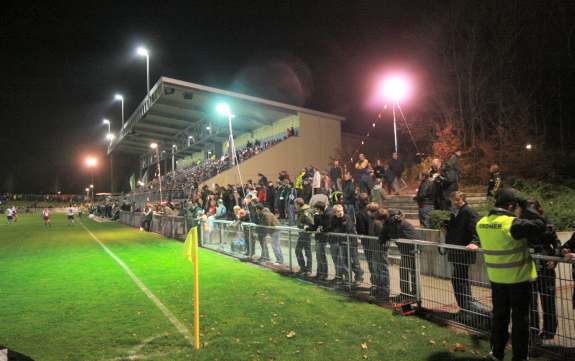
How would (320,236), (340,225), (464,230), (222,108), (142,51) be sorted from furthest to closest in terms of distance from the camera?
(142,51), (222,108), (320,236), (340,225), (464,230)

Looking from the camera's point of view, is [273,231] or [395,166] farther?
[395,166]

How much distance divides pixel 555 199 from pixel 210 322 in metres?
11.7

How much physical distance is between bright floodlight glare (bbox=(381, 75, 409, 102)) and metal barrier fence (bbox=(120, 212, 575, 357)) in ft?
52.4

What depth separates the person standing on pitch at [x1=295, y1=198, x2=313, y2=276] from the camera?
9516 mm

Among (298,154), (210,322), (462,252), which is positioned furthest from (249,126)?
(462,252)

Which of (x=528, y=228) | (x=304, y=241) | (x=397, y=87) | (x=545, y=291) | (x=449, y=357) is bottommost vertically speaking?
(x=449, y=357)

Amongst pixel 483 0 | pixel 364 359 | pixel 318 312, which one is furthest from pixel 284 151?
pixel 364 359

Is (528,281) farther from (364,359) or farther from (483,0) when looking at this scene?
(483,0)

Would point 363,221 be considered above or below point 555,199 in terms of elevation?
below

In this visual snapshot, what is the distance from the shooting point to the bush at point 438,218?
9.32m

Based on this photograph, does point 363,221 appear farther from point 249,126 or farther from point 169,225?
point 249,126

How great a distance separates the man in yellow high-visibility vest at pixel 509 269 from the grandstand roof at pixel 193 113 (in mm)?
24995

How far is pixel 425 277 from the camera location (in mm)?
6707

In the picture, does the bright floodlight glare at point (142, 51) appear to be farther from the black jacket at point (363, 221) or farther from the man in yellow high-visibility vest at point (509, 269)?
the man in yellow high-visibility vest at point (509, 269)
